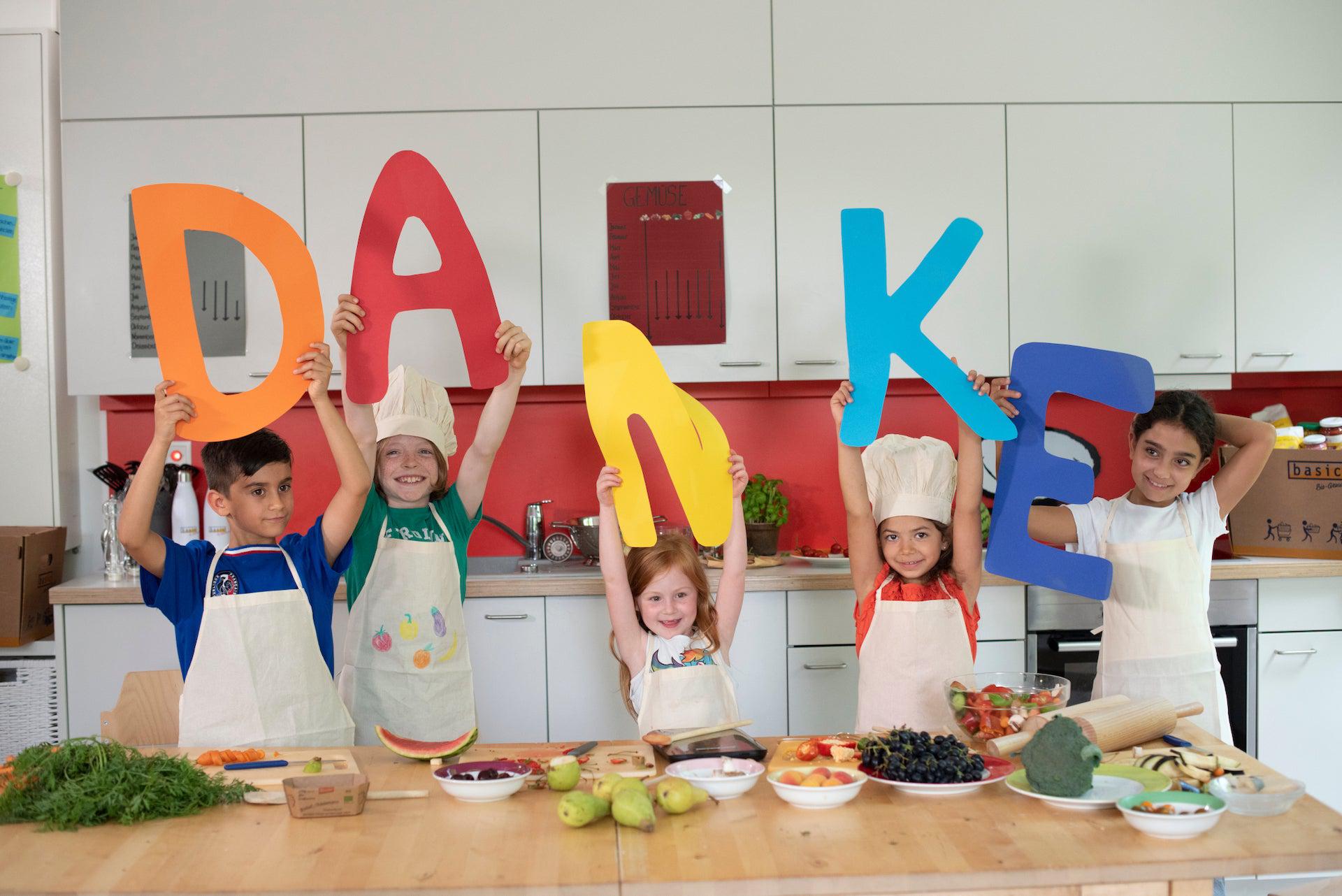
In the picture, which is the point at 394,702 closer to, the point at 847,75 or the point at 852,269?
the point at 852,269

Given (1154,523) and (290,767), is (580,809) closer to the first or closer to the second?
(290,767)

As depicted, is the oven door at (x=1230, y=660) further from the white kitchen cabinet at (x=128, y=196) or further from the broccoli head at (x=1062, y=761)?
Result: the white kitchen cabinet at (x=128, y=196)

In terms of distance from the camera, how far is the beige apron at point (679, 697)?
6.93 feet

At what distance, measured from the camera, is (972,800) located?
1508mm

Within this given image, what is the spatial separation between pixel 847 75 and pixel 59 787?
2800mm

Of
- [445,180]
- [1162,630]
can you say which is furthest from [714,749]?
[445,180]

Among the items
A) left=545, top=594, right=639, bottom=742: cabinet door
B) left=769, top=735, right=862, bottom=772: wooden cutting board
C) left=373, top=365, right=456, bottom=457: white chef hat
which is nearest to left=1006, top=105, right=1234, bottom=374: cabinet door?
left=545, top=594, right=639, bottom=742: cabinet door

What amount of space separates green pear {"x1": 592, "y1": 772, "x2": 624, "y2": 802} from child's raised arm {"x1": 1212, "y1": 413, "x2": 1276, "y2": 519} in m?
1.80

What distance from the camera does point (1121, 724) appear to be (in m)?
1.73

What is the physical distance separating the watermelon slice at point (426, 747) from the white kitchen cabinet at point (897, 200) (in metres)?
1.86

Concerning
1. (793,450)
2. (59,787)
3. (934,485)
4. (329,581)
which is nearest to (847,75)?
(793,450)

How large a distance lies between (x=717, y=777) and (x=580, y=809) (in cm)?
24

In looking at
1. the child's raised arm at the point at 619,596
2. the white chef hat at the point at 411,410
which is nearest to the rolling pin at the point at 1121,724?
the child's raised arm at the point at 619,596

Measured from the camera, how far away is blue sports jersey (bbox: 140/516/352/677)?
2051 mm
